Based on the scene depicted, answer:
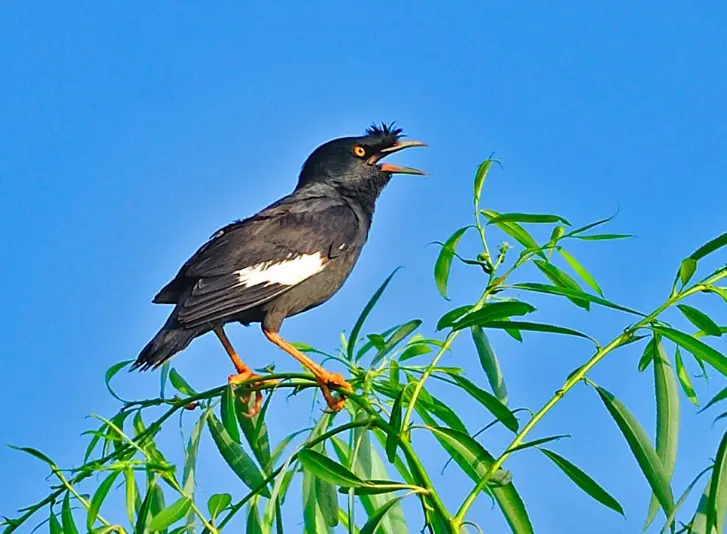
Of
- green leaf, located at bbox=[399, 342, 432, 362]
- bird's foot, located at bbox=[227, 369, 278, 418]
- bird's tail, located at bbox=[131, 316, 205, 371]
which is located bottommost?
green leaf, located at bbox=[399, 342, 432, 362]

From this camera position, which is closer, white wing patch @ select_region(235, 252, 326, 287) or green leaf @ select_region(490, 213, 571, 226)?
green leaf @ select_region(490, 213, 571, 226)

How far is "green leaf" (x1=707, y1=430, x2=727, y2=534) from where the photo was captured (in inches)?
82.5

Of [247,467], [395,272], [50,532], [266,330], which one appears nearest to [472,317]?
[395,272]

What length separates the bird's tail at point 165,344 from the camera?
162 inches

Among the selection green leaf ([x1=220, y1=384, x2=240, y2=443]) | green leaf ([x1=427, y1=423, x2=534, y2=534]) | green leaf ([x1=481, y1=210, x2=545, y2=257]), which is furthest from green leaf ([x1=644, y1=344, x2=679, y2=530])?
green leaf ([x1=220, y1=384, x2=240, y2=443])

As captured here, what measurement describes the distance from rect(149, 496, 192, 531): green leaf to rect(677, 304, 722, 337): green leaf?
4.15 feet

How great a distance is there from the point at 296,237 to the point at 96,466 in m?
2.36

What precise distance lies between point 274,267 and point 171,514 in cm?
232

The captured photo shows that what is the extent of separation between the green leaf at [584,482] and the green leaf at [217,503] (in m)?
0.79

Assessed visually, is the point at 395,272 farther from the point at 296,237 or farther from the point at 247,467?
the point at 296,237

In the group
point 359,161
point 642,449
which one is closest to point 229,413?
point 642,449

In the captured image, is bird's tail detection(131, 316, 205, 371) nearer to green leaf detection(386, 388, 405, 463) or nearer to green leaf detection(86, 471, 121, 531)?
green leaf detection(86, 471, 121, 531)

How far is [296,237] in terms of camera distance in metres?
4.95

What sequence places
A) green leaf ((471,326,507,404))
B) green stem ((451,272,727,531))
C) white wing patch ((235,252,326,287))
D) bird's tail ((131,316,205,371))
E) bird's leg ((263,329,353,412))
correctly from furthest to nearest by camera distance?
1. white wing patch ((235,252,326,287))
2. bird's tail ((131,316,205,371))
3. bird's leg ((263,329,353,412))
4. green leaf ((471,326,507,404))
5. green stem ((451,272,727,531))
